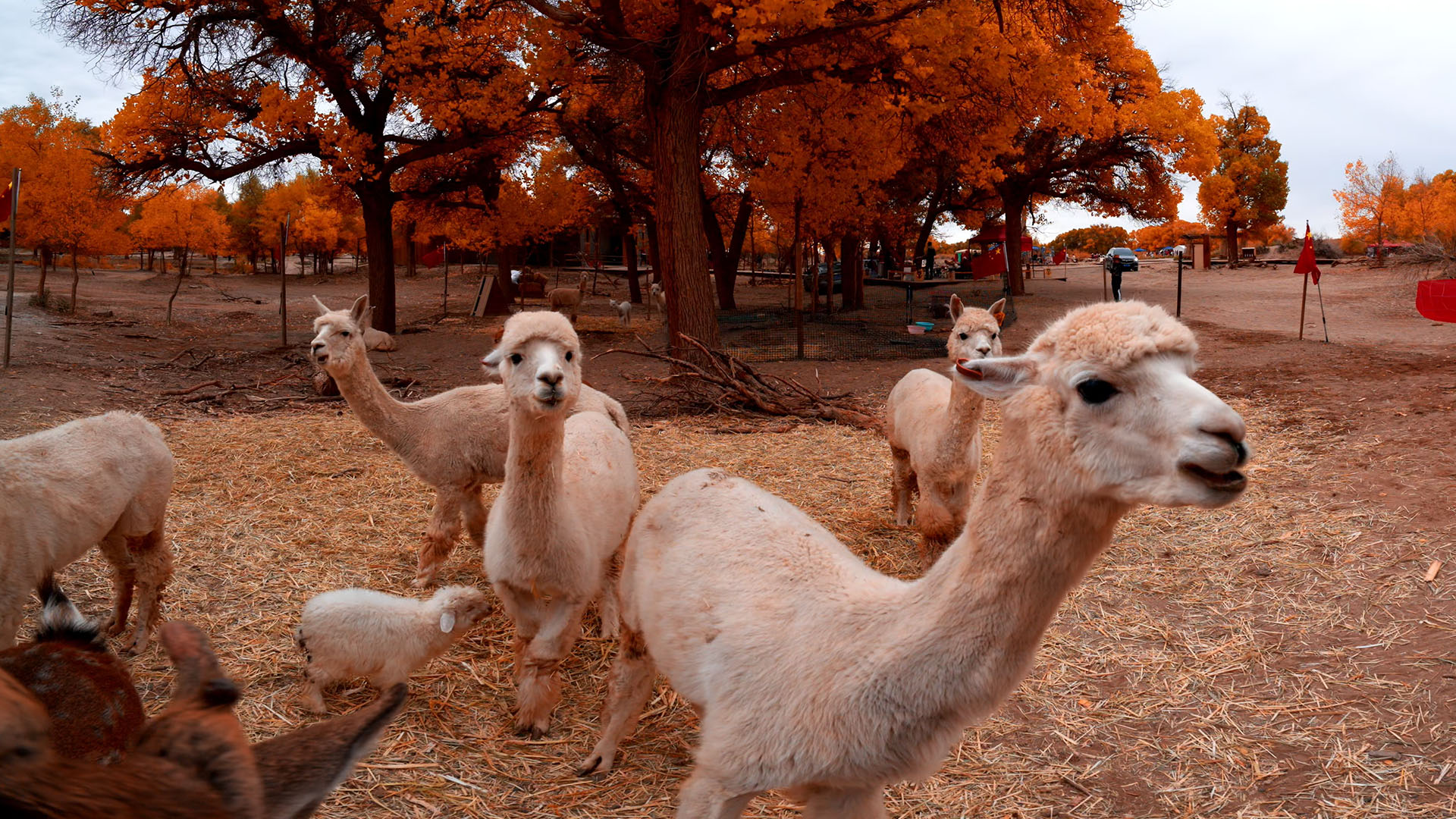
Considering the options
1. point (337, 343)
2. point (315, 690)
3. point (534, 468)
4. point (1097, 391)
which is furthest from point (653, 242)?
point (1097, 391)

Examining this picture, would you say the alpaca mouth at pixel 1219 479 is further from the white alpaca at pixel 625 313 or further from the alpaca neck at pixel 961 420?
the white alpaca at pixel 625 313

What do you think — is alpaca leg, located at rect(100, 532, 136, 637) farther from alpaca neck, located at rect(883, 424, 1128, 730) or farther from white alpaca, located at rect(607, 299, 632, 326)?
white alpaca, located at rect(607, 299, 632, 326)

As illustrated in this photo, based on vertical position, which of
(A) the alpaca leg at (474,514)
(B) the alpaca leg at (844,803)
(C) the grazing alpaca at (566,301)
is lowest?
(B) the alpaca leg at (844,803)

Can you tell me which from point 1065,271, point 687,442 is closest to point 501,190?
point 687,442

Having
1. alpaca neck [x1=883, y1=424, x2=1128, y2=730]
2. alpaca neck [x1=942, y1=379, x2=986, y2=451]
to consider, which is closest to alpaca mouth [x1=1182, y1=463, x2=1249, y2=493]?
alpaca neck [x1=883, y1=424, x2=1128, y2=730]

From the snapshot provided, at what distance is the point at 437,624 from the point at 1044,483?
307 cm

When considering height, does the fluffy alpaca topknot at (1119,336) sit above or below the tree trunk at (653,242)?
below

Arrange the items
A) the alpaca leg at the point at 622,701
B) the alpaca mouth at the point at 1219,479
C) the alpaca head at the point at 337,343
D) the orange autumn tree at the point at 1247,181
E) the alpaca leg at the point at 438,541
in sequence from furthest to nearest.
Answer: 1. the orange autumn tree at the point at 1247,181
2. the alpaca head at the point at 337,343
3. the alpaca leg at the point at 438,541
4. the alpaca leg at the point at 622,701
5. the alpaca mouth at the point at 1219,479

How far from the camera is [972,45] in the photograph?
11.9m

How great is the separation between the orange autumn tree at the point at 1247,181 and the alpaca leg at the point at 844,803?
4477 centimetres

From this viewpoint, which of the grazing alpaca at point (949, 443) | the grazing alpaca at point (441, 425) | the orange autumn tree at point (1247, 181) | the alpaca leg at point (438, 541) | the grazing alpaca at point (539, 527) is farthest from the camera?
the orange autumn tree at point (1247, 181)

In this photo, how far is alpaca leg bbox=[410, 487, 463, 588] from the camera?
5.33 metres

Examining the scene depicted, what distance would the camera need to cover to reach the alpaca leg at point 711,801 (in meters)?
2.44

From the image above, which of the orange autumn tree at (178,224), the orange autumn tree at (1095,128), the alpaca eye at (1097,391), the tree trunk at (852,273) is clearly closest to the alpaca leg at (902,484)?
the alpaca eye at (1097,391)
